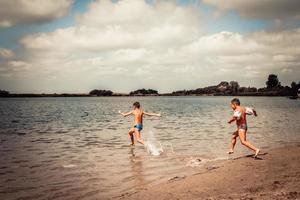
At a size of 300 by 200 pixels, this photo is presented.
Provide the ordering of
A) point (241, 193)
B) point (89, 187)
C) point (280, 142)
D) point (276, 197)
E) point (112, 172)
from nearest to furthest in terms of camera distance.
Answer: point (276, 197) < point (241, 193) < point (89, 187) < point (112, 172) < point (280, 142)

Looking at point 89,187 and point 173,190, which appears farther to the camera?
point 89,187

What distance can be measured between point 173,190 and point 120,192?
167 cm

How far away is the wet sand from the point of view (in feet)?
21.3

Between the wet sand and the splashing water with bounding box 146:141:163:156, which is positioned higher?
the wet sand

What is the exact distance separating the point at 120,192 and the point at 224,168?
3.55m

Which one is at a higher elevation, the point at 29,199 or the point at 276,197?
the point at 276,197

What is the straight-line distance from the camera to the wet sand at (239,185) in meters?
6.49

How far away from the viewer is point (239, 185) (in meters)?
7.34

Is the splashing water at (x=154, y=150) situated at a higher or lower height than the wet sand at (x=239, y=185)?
lower

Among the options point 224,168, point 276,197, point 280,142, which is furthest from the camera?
point 280,142

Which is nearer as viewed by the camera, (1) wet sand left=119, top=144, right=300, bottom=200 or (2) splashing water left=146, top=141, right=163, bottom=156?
(1) wet sand left=119, top=144, right=300, bottom=200

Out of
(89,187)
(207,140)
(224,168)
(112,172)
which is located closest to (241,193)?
(224,168)

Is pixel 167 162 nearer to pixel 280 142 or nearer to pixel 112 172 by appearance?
pixel 112 172

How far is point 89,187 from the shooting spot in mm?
8688
